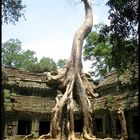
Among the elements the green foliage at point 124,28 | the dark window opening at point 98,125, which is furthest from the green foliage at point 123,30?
the dark window opening at point 98,125

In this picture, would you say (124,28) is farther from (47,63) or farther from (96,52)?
(47,63)

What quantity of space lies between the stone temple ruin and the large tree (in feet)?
3.06

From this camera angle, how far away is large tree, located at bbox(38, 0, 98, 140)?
16.5 m

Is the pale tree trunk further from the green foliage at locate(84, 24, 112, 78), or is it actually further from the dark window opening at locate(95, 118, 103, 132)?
the green foliage at locate(84, 24, 112, 78)

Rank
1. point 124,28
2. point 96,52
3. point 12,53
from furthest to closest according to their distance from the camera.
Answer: point 12,53 < point 96,52 < point 124,28

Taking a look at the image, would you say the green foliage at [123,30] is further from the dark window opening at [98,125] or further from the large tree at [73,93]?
the dark window opening at [98,125]

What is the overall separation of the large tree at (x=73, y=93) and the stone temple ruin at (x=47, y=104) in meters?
0.93

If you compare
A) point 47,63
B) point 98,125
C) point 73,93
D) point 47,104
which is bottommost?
point 98,125

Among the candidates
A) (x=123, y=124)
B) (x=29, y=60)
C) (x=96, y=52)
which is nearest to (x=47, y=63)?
(x=29, y=60)

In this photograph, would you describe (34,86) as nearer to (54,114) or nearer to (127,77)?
(54,114)

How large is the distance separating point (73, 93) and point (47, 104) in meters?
2.27

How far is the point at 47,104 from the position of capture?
19.6m

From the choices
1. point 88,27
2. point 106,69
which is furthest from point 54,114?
point 106,69

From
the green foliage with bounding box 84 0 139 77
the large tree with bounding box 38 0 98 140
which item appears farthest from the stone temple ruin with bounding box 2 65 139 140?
the green foliage with bounding box 84 0 139 77
